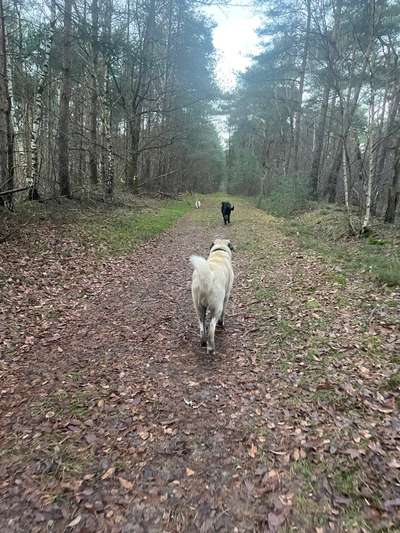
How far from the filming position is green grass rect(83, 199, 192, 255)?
36.0 feet

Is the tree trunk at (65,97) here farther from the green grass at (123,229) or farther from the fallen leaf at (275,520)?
the fallen leaf at (275,520)

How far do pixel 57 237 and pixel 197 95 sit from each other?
18.1 m

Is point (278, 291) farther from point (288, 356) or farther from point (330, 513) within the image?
point (330, 513)

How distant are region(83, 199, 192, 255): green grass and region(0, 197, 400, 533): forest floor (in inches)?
134

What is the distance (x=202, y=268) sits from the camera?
4.50m

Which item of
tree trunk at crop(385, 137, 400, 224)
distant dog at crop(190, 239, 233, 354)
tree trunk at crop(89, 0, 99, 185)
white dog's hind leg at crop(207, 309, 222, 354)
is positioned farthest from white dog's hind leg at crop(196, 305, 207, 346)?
tree trunk at crop(89, 0, 99, 185)

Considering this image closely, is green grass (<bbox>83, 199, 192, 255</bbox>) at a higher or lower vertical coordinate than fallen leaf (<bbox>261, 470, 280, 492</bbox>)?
higher

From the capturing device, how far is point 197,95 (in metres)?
23.4

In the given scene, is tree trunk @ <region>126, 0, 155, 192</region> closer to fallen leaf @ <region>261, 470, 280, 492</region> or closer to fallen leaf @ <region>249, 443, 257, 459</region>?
fallen leaf @ <region>249, 443, 257, 459</region>

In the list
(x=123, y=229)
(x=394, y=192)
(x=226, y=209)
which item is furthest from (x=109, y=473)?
(x=226, y=209)

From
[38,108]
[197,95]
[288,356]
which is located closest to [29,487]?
[288,356]

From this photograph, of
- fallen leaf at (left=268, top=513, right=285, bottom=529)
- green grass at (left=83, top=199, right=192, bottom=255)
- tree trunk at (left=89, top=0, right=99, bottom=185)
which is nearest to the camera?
fallen leaf at (left=268, top=513, right=285, bottom=529)

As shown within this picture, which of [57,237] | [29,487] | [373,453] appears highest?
[57,237]

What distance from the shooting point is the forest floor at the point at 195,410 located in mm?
2746
